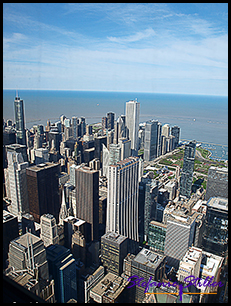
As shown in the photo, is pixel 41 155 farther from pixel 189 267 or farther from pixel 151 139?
pixel 189 267

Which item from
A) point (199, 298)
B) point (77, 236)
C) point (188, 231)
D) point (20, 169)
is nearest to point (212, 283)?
point (199, 298)

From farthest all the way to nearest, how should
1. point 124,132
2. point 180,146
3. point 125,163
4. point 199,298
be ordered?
point 180,146, point 124,132, point 125,163, point 199,298

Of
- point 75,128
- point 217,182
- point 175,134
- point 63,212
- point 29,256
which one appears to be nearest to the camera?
point 29,256

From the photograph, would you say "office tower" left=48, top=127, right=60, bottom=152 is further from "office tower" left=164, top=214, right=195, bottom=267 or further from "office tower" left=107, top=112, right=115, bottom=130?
"office tower" left=164, top=214, right=195, bottom=267

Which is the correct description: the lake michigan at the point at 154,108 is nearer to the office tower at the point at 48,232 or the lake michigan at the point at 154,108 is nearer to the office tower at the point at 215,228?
the office tower at the point at 215,228

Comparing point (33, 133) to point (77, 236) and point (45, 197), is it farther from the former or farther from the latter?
point (77, 236)

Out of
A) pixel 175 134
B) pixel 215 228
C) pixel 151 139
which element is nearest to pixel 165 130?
pixel 175 134

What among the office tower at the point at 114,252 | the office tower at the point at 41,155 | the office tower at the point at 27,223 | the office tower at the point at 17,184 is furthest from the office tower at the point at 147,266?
the office tower at the point at 41,155
